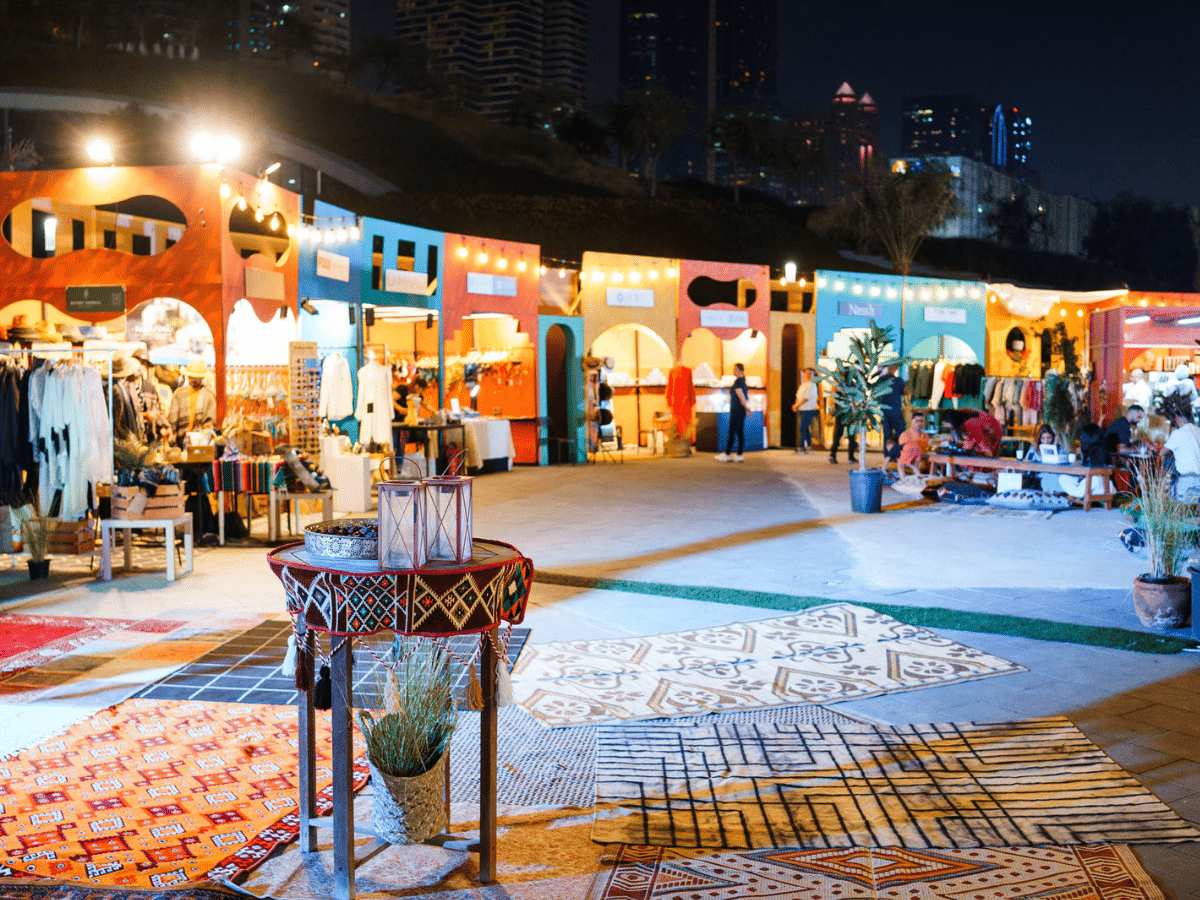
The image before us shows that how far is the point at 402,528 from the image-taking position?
9.62ft

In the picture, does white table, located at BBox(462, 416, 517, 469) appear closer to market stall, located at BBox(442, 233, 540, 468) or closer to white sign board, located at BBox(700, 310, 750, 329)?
market stall, located at BBox(442, 233, 540, 468)

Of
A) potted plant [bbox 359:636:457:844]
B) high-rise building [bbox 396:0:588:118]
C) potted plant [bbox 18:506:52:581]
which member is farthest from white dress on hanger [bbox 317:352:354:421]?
high-rise building [bbox 396:0:588:118]

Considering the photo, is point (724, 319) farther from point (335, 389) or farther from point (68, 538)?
point (68, 538)

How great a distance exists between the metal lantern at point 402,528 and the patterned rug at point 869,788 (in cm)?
116

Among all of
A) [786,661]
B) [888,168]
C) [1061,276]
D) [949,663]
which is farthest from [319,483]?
[1061,276]

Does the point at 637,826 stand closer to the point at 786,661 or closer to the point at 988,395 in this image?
the point at 786,661

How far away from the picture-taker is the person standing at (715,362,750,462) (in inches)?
604

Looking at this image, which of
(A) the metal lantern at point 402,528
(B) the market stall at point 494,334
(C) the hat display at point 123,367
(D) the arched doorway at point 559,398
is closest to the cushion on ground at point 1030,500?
(D) the arched doorway at point 559,398

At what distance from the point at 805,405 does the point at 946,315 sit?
4.84 metres

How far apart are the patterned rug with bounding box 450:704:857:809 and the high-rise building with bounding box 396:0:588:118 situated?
12674cm

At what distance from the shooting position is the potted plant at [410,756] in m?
3.16

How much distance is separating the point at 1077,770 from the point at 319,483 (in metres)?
6.85

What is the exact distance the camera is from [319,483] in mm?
9055

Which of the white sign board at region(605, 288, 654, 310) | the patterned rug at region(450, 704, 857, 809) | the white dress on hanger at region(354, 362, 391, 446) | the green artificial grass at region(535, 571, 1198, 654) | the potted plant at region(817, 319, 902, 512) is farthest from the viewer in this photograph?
the white sign board at region(605, 288, 654, 310)
